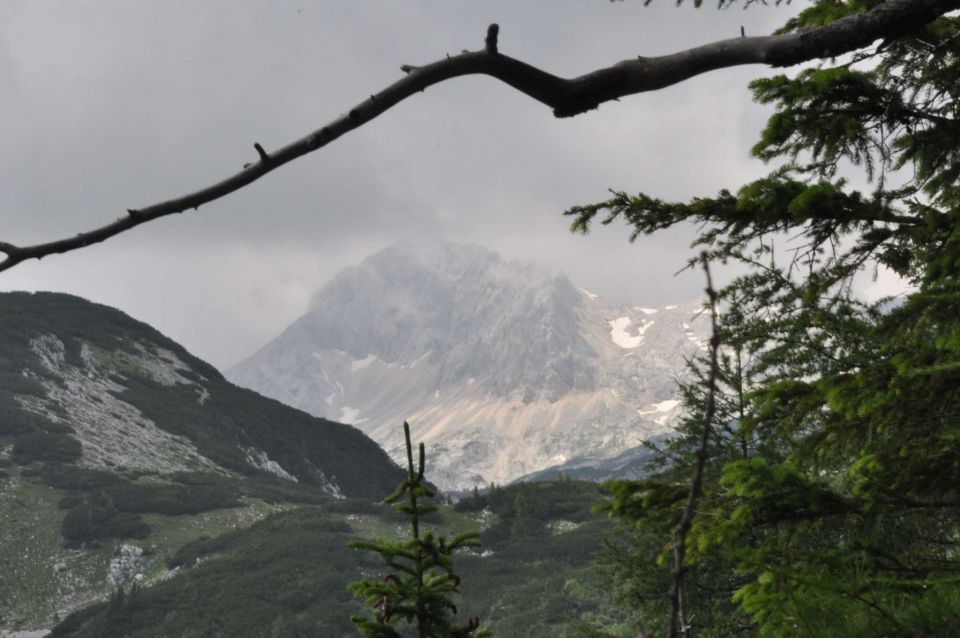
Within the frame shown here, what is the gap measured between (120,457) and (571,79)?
310ft

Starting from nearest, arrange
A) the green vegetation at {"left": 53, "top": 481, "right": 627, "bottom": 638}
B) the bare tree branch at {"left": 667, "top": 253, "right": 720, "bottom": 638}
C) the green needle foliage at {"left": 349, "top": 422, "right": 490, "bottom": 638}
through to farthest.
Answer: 1. the bare tree branch at {"left": 667, "top": 253, "right": 720, "bottom": 638}
2. the green needle foliage at {"left": 349, "top": 422, "right": 490, "bottom": 638}
3. the green vegetation at {"left": 53, "top": 481, "right": 627, "bottom": 638}

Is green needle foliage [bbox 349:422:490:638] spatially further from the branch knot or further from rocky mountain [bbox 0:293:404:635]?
rocky mountain [bbox 0:293:404:635]

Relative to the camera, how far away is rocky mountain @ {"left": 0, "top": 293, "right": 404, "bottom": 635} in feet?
195

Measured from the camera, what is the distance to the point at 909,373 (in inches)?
131

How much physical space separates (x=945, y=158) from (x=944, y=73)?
0.52 m

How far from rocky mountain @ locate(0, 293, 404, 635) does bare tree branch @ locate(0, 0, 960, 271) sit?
56454 millimetres

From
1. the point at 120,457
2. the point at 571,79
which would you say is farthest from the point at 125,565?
the point at 571,79

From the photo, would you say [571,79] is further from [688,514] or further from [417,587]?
[417,587]

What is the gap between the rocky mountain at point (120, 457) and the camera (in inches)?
2339

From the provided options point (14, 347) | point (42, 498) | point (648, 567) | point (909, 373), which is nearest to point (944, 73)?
point (909, 373)

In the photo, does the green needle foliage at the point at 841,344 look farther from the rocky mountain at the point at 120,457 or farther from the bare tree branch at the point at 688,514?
the rocky mountain at the point at 120,457

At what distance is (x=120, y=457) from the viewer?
8638 centimetres

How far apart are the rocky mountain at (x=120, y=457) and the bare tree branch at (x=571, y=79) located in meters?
56.5

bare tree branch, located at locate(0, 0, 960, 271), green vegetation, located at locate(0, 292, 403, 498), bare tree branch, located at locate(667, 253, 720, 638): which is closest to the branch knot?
bare tree branch, located at locate(0, 0, 960, 271)
